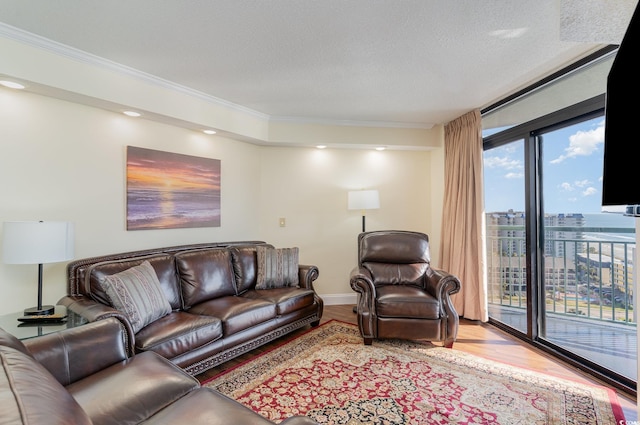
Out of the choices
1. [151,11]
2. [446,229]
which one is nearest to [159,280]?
[151,11]

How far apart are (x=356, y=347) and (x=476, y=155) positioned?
2576 millimetres

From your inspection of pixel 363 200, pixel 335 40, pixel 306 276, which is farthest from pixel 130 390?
pixel 363 200

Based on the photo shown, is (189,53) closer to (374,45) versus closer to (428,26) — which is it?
(374,45)

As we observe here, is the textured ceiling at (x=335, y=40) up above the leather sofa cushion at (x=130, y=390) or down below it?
above

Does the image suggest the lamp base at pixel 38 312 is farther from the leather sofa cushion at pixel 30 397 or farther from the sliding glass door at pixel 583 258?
the sliding glass door at pixel 583 258

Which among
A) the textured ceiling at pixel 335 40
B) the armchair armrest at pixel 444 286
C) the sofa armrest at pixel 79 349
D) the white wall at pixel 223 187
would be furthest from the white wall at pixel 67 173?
the armchair armrest at pixel 444 286

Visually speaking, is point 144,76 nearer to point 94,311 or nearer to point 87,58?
point 87,58

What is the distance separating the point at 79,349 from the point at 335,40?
97.5 inches

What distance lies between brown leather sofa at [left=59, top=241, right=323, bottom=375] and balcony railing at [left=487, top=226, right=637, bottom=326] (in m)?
2.27

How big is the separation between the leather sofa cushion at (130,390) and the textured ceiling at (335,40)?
210cm

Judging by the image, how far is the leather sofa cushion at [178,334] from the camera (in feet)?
6.75

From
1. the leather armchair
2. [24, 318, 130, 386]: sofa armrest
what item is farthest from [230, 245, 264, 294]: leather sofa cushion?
[24, 318, 130, 386]: sofa armrest

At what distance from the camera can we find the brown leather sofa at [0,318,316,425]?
36.8 inches

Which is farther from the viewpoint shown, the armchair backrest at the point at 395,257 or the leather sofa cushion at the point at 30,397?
the armchair backrest at the point at 395,257
